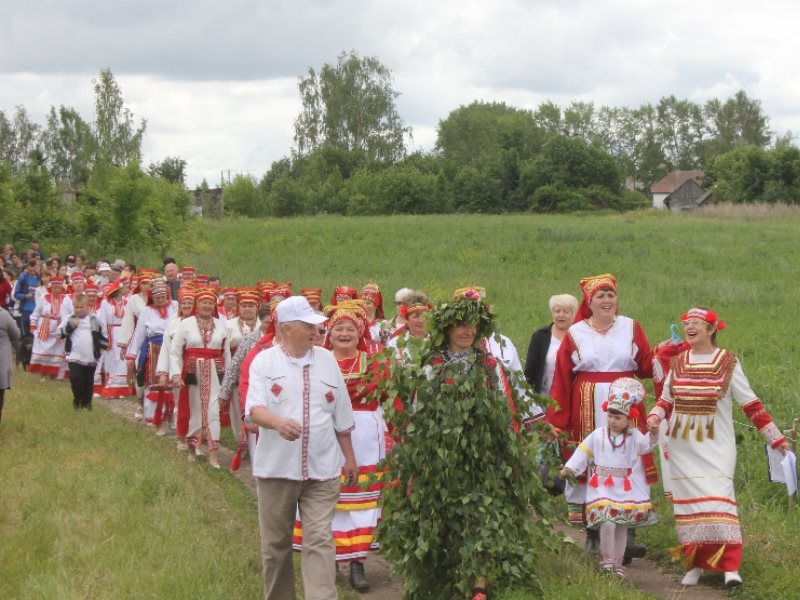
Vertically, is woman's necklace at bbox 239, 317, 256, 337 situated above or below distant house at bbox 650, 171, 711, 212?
below

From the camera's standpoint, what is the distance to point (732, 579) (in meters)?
7.27

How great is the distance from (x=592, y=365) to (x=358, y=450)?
73.9 inches

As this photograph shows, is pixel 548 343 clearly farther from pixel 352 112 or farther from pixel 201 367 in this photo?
pixel 352 112

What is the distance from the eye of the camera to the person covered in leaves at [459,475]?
6.42 metres

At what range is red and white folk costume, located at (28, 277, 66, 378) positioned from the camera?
1934 cm

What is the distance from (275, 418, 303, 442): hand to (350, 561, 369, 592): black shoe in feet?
6.06

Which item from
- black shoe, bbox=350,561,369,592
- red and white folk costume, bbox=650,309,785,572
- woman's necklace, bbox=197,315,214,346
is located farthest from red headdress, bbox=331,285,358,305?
red and white folk costume, bbox=650,309,785,572

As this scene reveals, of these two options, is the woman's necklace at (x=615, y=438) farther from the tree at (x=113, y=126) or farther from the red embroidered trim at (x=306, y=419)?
the tree at (x=113, y=126)

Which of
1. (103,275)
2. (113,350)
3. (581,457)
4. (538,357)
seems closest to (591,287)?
(538,357)

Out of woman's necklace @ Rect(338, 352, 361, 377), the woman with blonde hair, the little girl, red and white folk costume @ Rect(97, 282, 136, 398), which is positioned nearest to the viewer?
the little girl

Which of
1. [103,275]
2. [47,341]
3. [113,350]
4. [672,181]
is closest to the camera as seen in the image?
[113,350]

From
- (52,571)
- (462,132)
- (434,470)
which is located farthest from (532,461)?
(462,132)

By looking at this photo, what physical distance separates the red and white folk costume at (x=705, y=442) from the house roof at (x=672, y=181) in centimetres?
10547

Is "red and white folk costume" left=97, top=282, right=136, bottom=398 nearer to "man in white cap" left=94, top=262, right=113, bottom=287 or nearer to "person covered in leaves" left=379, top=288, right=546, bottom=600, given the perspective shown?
"man in white cap" left=94, top=262, right=113, bottom=287
